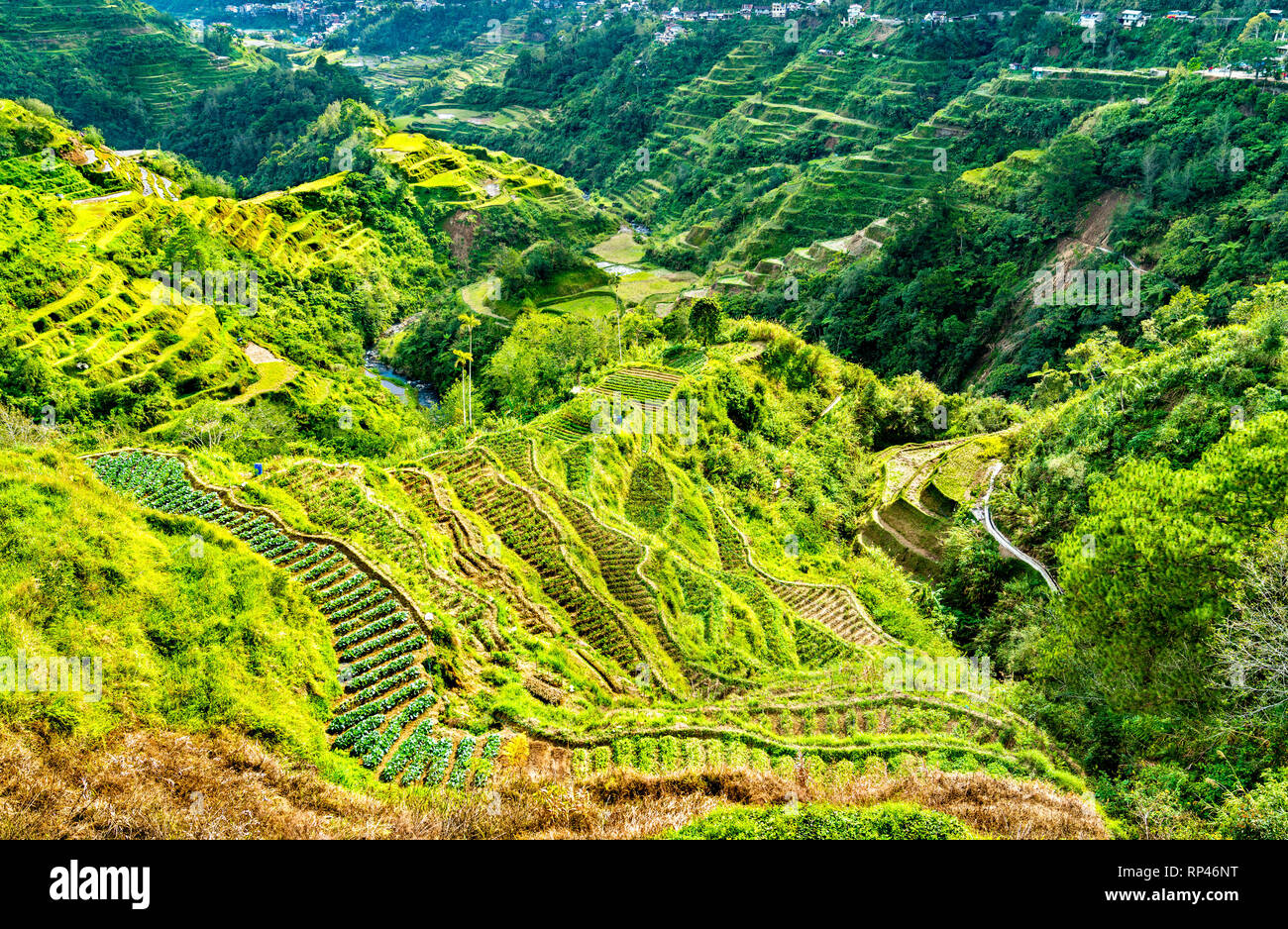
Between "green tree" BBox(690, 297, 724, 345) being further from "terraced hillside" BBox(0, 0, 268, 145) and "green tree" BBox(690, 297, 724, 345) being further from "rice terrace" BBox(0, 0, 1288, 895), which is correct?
"terraced hillside" BBox(0, 0, 268, 145)

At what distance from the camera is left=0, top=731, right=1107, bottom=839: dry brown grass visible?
9.24m

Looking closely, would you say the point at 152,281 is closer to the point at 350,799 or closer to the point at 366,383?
the point at 366,383

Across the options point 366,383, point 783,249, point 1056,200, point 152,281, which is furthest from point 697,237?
point 152,281

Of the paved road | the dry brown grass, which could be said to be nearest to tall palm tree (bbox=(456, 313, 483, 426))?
the paved road

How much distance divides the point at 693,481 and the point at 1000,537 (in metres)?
11.8

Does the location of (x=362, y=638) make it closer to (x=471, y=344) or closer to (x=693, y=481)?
(x=693, y=481)

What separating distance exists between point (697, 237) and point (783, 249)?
14.4 meters

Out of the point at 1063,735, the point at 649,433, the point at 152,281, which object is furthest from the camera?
the point at 152,281

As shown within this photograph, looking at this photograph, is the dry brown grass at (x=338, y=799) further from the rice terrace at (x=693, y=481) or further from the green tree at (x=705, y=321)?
the green tree at (x=705, y=321)

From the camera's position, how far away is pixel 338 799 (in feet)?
36.8

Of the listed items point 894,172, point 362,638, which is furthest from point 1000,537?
point 894,172

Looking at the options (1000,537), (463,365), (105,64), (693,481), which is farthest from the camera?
(105,64)

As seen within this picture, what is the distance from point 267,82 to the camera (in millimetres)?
101250

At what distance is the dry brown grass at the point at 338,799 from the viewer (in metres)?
9.24
